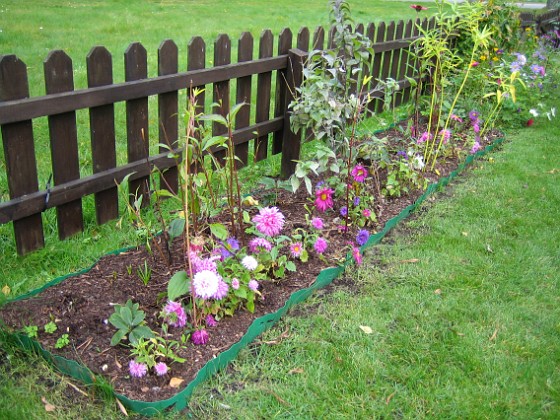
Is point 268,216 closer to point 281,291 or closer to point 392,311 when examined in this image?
point 281,291

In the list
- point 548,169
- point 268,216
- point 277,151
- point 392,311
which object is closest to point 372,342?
point 392,311

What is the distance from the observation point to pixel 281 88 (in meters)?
4.45

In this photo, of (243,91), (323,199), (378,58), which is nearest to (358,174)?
(323,199)

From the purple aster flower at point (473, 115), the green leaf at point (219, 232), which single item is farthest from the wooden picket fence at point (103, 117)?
the purple aster flower at point (473, 115)

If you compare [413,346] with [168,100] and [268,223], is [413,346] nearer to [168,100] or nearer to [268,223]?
[268,223]

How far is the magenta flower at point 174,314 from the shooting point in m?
2.44

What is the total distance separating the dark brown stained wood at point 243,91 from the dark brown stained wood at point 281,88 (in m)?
0.29

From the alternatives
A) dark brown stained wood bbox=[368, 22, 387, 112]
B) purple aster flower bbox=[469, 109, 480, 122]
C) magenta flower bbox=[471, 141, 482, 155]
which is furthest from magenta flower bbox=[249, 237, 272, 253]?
dark brown stained wood bbox=[368, 22, 387, 112]

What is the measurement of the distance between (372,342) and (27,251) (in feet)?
6.42

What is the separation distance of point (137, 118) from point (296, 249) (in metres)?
1.30

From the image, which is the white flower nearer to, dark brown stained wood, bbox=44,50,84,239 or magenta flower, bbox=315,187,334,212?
magenta flower, bbox=315,187,334,212

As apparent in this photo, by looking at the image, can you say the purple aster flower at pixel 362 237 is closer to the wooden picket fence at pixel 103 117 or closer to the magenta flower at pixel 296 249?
the magenta flower at pixel 296 249

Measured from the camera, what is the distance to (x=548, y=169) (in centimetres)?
502

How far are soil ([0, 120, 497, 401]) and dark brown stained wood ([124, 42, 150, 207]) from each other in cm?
65
